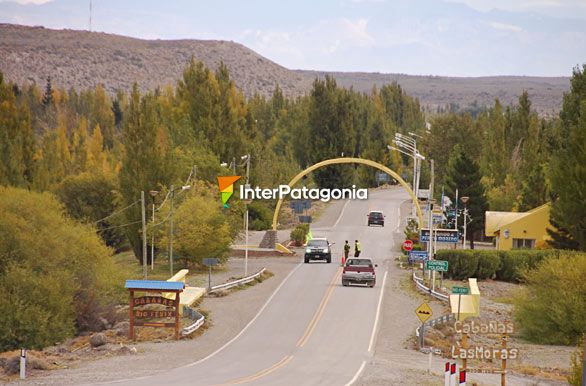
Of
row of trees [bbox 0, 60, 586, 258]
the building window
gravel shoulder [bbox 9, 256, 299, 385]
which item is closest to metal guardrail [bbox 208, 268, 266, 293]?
gravel shoulder [bbox 9, 256, 299, 385]

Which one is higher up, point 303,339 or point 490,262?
point 303,339

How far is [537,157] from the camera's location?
4141 inches

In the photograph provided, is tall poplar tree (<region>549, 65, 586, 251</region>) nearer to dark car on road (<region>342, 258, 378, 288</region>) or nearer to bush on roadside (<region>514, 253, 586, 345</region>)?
dark car on road (<region>342, 258, 378, 288</region>)

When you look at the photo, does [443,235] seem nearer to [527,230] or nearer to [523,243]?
[527,230]

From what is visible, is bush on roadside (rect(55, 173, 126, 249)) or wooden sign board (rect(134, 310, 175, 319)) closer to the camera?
wooden sign board (rect(134, 310, 175, 319))

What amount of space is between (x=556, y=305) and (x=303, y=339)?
1119 centimetres

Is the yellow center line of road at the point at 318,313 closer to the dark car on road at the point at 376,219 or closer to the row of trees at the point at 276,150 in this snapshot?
the row of trees at the point at 276,150

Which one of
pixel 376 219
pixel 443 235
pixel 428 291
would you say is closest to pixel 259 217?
pixel 376 219

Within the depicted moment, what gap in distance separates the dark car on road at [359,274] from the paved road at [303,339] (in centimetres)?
49

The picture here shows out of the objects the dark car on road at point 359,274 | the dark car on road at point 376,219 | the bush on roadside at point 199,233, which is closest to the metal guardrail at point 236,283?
the bush on roadside at point 199,233

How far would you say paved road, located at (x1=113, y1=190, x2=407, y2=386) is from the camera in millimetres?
34031

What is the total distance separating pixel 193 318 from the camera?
152 feet

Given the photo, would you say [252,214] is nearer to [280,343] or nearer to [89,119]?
[280,343]

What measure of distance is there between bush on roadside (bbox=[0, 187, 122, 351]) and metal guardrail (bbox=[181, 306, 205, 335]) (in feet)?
14.6
